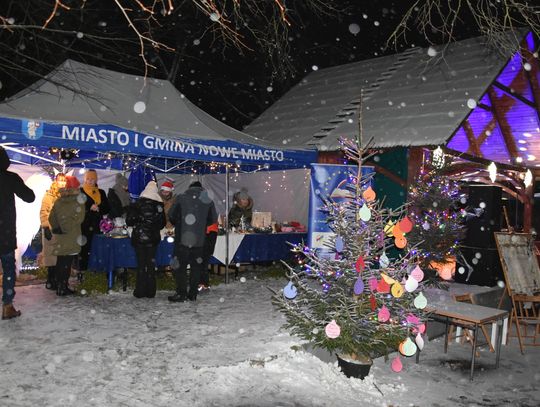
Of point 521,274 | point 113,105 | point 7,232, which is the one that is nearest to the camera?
point 7,232

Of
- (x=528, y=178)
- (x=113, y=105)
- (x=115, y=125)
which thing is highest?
(x=113, y=105)

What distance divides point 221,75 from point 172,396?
A: 21.4 meters

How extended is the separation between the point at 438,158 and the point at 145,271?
586 centimetres

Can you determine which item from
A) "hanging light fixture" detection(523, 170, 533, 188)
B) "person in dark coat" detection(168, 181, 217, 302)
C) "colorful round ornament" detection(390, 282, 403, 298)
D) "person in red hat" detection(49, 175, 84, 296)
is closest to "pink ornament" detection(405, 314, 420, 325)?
"colorful round ornament" detection(390, 282, 403, 298)

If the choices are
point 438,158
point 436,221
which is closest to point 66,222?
point 436,221

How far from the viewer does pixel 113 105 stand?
316 inches

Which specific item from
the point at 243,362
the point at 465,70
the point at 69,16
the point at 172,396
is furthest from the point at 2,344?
the point at 69,16

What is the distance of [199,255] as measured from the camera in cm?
760

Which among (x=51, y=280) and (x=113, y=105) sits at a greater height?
(x=113, y=105)

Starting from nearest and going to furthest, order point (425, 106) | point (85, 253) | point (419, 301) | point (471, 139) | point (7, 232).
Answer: point (419, 301)
point (7, 232)
point (85, 253)
point (425, 106)
point (471, 139)

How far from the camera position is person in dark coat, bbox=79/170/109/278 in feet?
27.0

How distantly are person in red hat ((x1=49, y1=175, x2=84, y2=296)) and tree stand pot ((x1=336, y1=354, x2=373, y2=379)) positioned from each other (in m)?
4.47

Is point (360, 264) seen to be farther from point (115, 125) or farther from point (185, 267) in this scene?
point (115, 125)

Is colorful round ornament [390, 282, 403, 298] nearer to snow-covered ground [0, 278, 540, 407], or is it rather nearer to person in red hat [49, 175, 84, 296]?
snow-covered ground [0, 278, 540, 407]
